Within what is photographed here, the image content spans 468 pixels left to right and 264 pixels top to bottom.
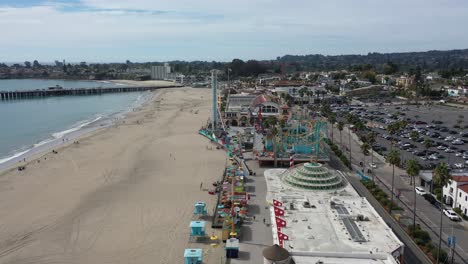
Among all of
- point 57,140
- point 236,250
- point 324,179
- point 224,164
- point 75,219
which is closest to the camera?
point 236,250

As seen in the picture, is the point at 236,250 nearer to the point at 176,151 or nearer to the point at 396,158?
the point at 396,158

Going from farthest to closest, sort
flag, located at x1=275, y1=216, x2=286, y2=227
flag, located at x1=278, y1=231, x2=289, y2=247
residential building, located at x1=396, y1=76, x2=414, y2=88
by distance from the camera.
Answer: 1. residential building, located at x1=396, y1=76, x2=414, y2=88
2. flag, located at x1=275, y1=216, x2=286, y2=227
3. flag, located at x1=278, y1=231, x2=289, y2=247

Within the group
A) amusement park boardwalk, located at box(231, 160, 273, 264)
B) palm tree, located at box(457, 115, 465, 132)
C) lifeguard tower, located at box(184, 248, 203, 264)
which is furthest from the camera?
palm tree, located at box(457, 115, 465, 132)

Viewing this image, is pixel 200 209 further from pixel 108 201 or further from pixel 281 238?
pixel 281 238

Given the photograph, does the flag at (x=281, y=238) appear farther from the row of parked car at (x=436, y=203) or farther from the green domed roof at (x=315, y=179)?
the row of parked car at (x=436, y=203)

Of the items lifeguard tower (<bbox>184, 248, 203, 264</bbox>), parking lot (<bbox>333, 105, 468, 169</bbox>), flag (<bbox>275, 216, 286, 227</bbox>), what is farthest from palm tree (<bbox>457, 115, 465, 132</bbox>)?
lifeguard tower (<bbox>184, 248, 203, 264</bbox>)

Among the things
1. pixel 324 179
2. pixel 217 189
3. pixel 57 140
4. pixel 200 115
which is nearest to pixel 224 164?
pixel 217 189

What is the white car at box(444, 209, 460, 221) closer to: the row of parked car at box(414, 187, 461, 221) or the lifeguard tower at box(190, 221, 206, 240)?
the row of parked car at box(414, 187, 461, 221)
